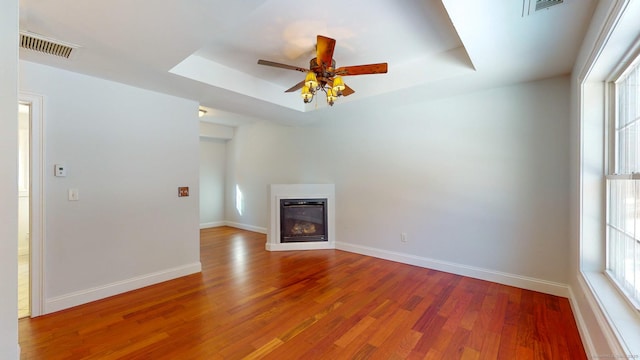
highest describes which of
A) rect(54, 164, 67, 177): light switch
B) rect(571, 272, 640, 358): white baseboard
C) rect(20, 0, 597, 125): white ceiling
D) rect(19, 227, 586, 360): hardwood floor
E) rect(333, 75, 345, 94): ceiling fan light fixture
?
rect(20, 0, 597, 125): white ceiling

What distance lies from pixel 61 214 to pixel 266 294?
2145 millimetres

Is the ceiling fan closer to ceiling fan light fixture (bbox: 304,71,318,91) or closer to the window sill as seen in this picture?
ceiling fan light fixture (bbox: 304,71,318,91)

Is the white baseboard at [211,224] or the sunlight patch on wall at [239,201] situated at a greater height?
the sunlight patch on wall at [239,201]

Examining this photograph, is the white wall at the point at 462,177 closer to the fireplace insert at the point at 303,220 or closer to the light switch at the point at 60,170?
the fireplace insert at the point at 303,220

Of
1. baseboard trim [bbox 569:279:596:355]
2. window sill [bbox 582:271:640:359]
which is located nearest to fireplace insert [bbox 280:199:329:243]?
baseboard trim [bbox 569:279:596:355]

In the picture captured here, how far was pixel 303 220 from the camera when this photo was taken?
4781 millimetres

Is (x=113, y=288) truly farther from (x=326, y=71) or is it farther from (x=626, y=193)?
(x=626, y=193)

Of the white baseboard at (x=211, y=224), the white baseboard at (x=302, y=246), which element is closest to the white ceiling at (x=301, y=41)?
the white baseboard at (x=302, y=246)

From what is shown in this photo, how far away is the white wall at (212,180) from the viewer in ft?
21.2

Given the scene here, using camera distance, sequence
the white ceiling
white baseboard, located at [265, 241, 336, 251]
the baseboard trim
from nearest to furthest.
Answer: the white ceiling → the baseboard trim → white baseboard, located at [265, 241, 336, 251]

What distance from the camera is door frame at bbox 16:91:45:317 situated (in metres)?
2.38

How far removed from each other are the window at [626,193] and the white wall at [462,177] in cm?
88

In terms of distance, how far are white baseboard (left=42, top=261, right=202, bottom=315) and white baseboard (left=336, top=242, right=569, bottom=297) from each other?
8.25 feet

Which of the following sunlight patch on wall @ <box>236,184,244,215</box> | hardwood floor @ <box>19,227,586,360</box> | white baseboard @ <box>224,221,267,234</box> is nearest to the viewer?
hardwood floor @ <box>19,227,586,360</box>
